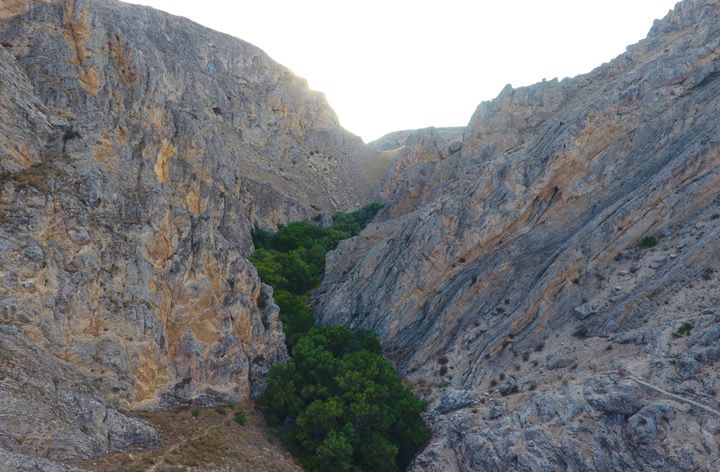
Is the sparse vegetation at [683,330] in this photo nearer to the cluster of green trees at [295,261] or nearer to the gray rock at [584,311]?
the gray rock at [584,311]

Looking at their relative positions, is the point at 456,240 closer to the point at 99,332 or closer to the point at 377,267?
the point at 377,267

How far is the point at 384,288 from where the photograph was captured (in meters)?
51.1

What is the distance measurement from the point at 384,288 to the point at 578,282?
1847 cm

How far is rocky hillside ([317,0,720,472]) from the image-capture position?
28812mm

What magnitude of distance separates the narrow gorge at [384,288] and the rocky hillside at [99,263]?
14 centimetres

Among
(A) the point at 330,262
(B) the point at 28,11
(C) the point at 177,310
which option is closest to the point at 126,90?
(B) the point at 28,11

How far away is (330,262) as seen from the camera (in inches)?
2472

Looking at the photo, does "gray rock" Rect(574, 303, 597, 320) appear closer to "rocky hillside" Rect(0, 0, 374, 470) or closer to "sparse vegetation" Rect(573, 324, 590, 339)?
"sparse vegetation" Rect(573, 324, 590, 339)

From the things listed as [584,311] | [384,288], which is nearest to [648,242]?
[584,311]

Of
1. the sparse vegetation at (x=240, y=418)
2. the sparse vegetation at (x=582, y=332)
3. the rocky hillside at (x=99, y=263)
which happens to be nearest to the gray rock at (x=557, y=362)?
the sparse vegetation at (x=582, y=332)

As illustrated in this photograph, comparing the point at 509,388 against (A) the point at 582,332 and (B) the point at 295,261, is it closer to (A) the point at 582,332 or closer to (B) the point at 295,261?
(A) the point at 582,332

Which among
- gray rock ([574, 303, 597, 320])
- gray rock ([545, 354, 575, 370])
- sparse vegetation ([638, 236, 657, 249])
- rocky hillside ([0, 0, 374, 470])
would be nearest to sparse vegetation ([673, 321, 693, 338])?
gray rock ([545, 354, 575, 370])

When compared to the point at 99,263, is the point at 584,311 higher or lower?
lower

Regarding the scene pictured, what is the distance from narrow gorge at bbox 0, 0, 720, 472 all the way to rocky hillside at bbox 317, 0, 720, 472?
18 centimetres
